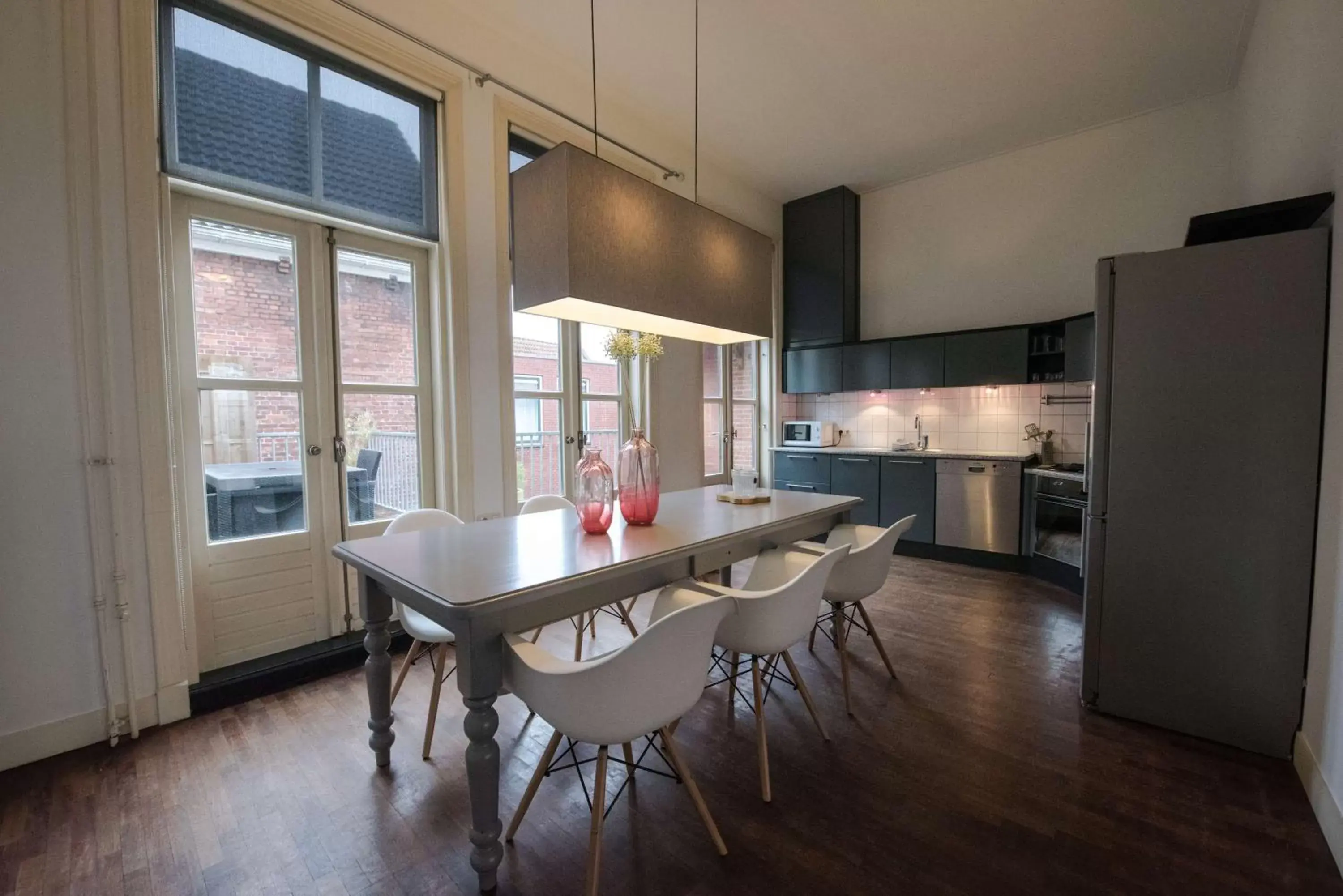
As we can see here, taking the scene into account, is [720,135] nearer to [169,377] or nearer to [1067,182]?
[1067,182]

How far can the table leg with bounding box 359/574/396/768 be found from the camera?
1.97 meters

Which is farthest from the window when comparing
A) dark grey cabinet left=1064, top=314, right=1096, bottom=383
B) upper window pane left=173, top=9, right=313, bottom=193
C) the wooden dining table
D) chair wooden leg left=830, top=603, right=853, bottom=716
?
dark grey cabinet left=1064, top=314, right=1096, bottom=383

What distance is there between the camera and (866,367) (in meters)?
5.27

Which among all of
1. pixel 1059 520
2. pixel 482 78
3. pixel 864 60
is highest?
pixel 864 60

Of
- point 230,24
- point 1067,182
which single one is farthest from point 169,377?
point 1067,182

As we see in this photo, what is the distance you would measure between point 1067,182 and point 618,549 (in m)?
4.92

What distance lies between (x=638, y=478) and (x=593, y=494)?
0.22 meters

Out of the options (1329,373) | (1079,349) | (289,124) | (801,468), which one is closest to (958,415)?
(1079,349)

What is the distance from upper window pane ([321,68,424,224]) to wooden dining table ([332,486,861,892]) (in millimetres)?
1833

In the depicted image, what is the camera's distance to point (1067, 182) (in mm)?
4477

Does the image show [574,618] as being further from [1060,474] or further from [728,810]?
[1060,474]

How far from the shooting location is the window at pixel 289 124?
2.35 metres

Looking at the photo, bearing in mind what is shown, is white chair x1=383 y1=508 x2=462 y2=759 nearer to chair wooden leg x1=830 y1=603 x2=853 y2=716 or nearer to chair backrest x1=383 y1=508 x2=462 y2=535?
chair backrest x1=383 y1=508 x2=462 y2=535

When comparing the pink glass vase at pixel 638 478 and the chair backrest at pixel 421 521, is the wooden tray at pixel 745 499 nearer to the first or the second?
the pink glass vase at pixel 638 478
